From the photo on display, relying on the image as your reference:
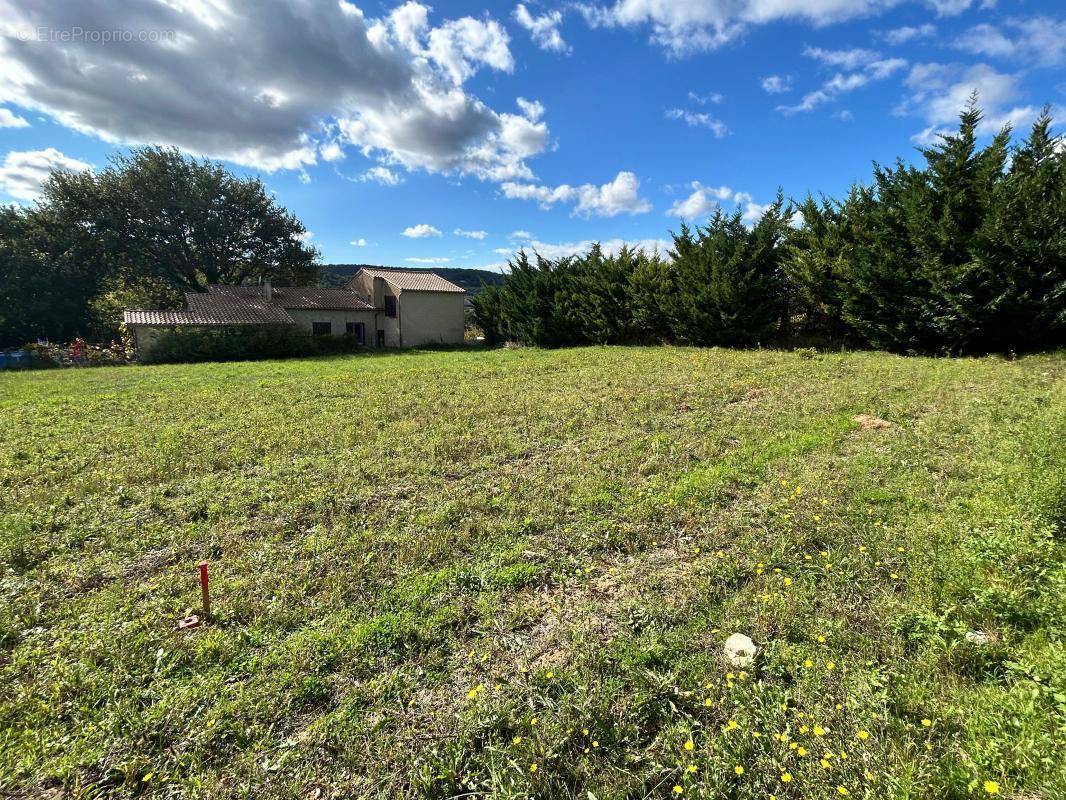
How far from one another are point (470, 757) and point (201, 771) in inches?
45.8

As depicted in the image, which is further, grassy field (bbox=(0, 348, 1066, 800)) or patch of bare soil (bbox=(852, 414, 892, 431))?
patch of bare soil (bbox=(852, 414, 892, 431))

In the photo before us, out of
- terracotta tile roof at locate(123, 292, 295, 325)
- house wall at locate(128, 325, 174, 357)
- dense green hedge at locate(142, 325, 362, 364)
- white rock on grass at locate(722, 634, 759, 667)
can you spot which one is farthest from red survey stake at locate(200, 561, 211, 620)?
house wall at locate(128, 325, 174, 357)

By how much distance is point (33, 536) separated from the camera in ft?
13.0

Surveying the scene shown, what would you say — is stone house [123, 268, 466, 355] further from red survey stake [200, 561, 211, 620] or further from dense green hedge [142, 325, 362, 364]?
red survey stake [200, 561, 211, 620]

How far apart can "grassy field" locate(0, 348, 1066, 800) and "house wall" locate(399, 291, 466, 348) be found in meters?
21.0

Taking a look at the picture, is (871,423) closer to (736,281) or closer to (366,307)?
(736,281)

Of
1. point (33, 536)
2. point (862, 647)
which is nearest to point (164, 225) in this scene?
point (33, 536)

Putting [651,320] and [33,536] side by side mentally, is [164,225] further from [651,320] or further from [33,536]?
[33,536]

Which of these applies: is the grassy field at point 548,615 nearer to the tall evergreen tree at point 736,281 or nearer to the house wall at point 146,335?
the tall evergreen tree at point 736,281

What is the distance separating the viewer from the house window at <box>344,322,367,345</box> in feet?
87.4

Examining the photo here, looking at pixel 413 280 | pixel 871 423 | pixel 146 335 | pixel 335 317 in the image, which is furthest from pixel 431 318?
pixel 871 423

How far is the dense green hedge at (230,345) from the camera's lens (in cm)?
1995

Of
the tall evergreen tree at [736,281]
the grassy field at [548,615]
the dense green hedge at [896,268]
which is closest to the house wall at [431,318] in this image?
the dense green hedge at [896,268]

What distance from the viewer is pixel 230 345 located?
20781 millimetres
